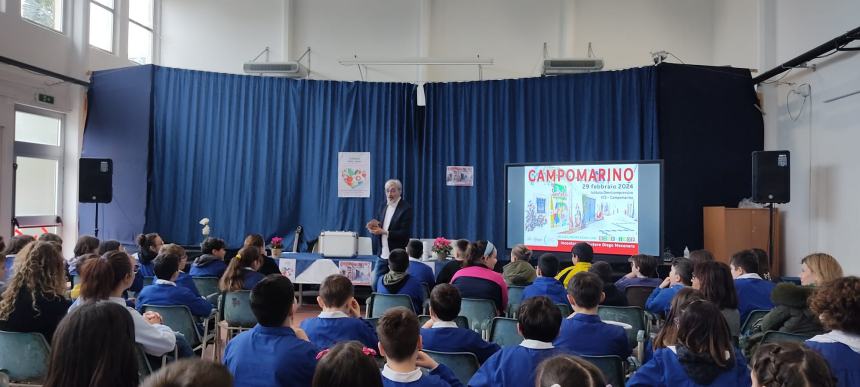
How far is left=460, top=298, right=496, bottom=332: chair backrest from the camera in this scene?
152 inches

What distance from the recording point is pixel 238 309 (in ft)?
13.4

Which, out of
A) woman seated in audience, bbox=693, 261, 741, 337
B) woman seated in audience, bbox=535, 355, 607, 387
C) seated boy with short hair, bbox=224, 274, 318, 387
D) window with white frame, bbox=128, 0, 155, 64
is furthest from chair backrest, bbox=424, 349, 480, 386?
window with white frame, bbox=128, 0, 155, 64

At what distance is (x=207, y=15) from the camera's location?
9570mm

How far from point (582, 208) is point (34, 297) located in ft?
19.5

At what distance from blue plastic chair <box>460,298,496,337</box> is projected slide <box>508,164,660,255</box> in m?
3.63

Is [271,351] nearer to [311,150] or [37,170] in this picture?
[311,150]

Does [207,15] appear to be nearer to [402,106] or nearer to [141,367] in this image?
[402,106]

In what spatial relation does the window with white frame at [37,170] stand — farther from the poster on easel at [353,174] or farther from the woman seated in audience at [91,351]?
the woman seated in audience at [91,351]

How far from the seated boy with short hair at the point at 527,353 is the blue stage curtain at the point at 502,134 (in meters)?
5.92

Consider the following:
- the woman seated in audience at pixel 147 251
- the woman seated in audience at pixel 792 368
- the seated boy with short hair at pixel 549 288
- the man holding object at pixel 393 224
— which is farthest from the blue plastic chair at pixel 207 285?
the woman seated in audience at pixel 792 368

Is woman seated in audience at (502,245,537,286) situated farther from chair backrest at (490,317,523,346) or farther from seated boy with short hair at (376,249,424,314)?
chair backrest at (490,317,523,346)

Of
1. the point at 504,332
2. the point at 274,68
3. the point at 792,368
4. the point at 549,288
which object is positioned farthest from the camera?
the point at 274,68

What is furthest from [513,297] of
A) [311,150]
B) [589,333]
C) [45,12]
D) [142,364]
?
[45,12]

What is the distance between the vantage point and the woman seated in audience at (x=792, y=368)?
4.88 ft
